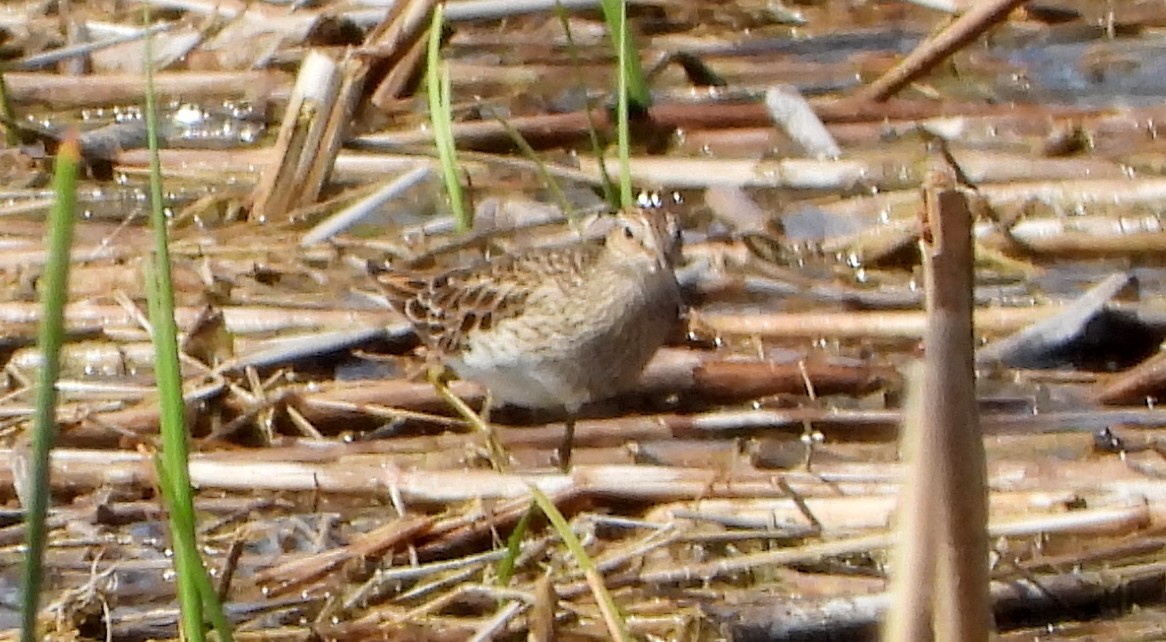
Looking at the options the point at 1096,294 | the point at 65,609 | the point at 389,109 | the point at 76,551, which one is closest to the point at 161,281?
the point at 65,609

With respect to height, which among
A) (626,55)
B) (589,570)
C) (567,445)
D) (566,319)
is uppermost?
(626,55)

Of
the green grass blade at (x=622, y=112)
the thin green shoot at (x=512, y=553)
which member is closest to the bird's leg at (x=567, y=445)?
the thin green shoot at (x=512, y=553)

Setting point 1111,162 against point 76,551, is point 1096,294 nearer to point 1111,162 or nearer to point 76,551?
point 1111,162

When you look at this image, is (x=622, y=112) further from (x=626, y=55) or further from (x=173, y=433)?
(x=173, y=433)

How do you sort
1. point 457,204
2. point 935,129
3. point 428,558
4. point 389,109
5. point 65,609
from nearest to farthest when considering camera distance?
point 65,609 < point 428,558 < point 457,204 < point 935,129 < point 389,109

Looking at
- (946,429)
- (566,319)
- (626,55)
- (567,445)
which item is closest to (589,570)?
(946,429)

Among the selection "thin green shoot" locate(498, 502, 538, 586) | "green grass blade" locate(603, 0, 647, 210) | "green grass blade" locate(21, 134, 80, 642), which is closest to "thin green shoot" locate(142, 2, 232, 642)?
"green grass blade" locate(21, 134, 80, 642)

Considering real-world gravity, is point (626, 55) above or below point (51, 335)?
above
